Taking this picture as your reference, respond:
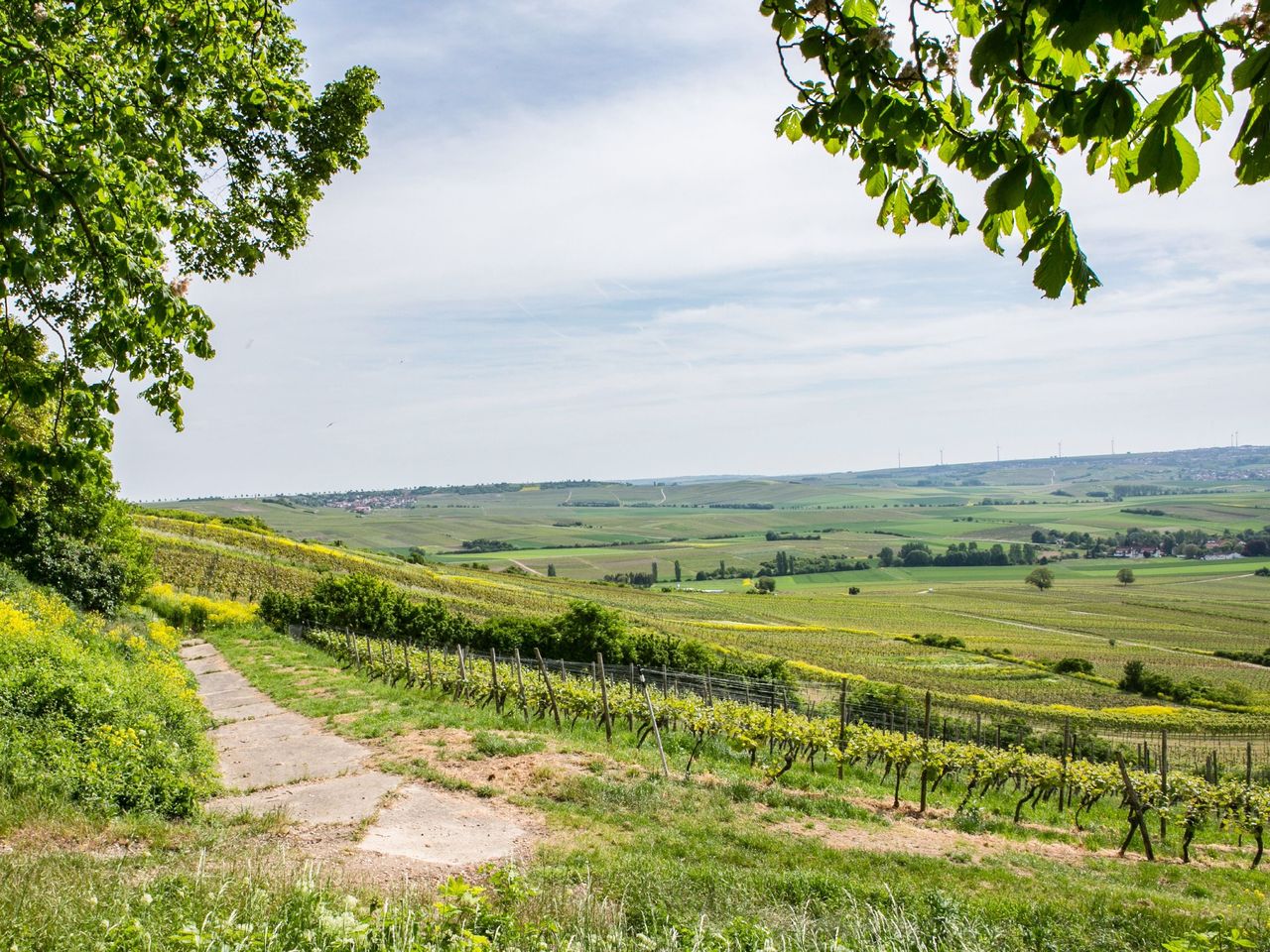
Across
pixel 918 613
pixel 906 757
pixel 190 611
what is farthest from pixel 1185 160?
pixel 918 613

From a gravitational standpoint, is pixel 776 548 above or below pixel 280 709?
below

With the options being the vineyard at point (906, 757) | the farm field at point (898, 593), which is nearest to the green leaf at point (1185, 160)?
the vineyard at point (906, 757)

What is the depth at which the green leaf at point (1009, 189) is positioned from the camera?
2076mm

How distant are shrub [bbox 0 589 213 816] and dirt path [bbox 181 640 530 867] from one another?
31.1 inches

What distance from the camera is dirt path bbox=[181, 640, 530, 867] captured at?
7.64 meters

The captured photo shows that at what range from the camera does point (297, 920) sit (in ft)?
→ 12.0

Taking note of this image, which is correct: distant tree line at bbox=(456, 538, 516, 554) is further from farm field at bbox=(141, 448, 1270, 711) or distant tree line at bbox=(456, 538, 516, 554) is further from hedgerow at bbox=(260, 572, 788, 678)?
hedgerow at bbox=(260, 572, 788, 678)

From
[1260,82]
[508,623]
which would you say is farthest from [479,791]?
[508,623]

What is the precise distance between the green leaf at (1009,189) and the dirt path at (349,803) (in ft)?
23.9

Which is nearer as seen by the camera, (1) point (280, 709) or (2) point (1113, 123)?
(2) point (1113, 123)

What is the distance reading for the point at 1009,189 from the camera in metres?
2.09

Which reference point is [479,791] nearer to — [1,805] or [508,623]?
[1,805]

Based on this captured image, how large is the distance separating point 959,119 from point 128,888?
18.0 ft

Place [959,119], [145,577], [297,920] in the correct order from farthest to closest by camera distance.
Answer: [145,577]
[297,920]
[959,119]
